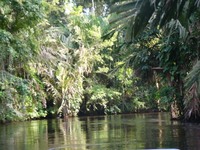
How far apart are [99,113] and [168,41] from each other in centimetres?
2243

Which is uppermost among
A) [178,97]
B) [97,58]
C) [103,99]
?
[97,58]

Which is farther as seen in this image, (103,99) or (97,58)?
(103,99)

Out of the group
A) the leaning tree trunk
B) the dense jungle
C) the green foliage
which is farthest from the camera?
the green foliage

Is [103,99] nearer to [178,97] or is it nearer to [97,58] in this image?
[97,58]

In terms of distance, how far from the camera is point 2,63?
1962cm

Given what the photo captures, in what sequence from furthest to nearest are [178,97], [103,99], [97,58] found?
[103,99] → [97,58] → [178,97]

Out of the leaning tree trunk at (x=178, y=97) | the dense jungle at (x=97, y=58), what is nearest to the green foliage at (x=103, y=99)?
the dense jungle at (x=97, y=58)

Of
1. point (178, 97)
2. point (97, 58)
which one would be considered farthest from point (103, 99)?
point (178, 97)

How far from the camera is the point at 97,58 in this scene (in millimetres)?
35469

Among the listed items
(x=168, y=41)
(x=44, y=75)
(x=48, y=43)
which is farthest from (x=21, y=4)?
(x=44, y=75)

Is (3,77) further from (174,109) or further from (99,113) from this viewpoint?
(99,113)

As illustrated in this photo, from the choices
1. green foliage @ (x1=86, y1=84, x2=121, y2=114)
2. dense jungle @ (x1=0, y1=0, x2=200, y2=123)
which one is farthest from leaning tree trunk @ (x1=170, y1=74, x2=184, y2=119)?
green foliage @ (x1=86, y1=84, x2=121, y2=114)

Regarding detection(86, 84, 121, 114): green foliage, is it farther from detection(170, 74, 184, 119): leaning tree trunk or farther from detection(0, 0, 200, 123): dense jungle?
detection(170, 74, 184, 119): leaning tree trunk

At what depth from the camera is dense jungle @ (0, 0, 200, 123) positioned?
272 inches
